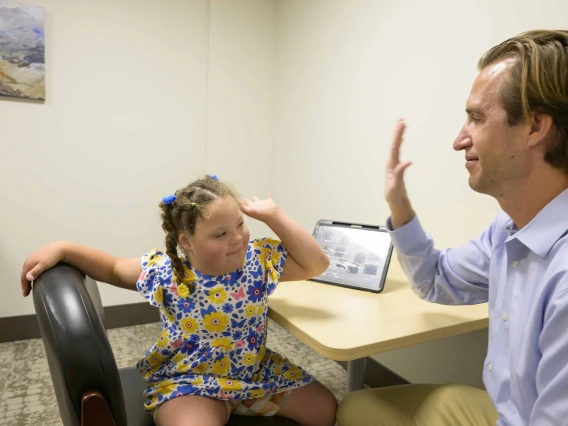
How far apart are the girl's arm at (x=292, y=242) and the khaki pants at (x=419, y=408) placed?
0.37 meters

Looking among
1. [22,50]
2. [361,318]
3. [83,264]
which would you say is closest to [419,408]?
[361,318]

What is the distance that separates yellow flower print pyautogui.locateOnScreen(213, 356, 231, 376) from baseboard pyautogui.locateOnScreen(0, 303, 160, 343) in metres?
1.76

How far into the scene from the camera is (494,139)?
956 millimetres

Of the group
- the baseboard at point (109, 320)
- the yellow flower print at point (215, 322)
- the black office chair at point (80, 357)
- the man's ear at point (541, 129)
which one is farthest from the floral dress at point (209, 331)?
the baseboard at point (109, 320)

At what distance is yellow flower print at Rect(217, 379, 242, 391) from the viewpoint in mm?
1152

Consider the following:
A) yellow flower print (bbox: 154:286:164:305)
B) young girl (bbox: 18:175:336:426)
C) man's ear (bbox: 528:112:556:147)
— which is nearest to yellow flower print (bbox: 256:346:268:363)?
young girl (bbox: 18:175:336:426)

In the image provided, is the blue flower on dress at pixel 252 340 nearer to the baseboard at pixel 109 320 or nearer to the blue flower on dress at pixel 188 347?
the blue flower on dress at pixel 188 347

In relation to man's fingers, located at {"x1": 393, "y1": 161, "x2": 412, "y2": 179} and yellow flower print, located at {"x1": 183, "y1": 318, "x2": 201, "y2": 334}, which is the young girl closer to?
yellow flower print, located at {"x1": 183, "y1": 318, "x2": 201, "y2": 334}

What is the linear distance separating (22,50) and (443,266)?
250cm

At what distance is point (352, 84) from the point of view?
92.5 inches

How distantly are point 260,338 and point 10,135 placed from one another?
6.96ft

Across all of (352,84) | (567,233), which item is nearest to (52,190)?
(352,84)

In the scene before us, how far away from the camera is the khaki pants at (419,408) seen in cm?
114

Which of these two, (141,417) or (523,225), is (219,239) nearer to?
(141,417)
